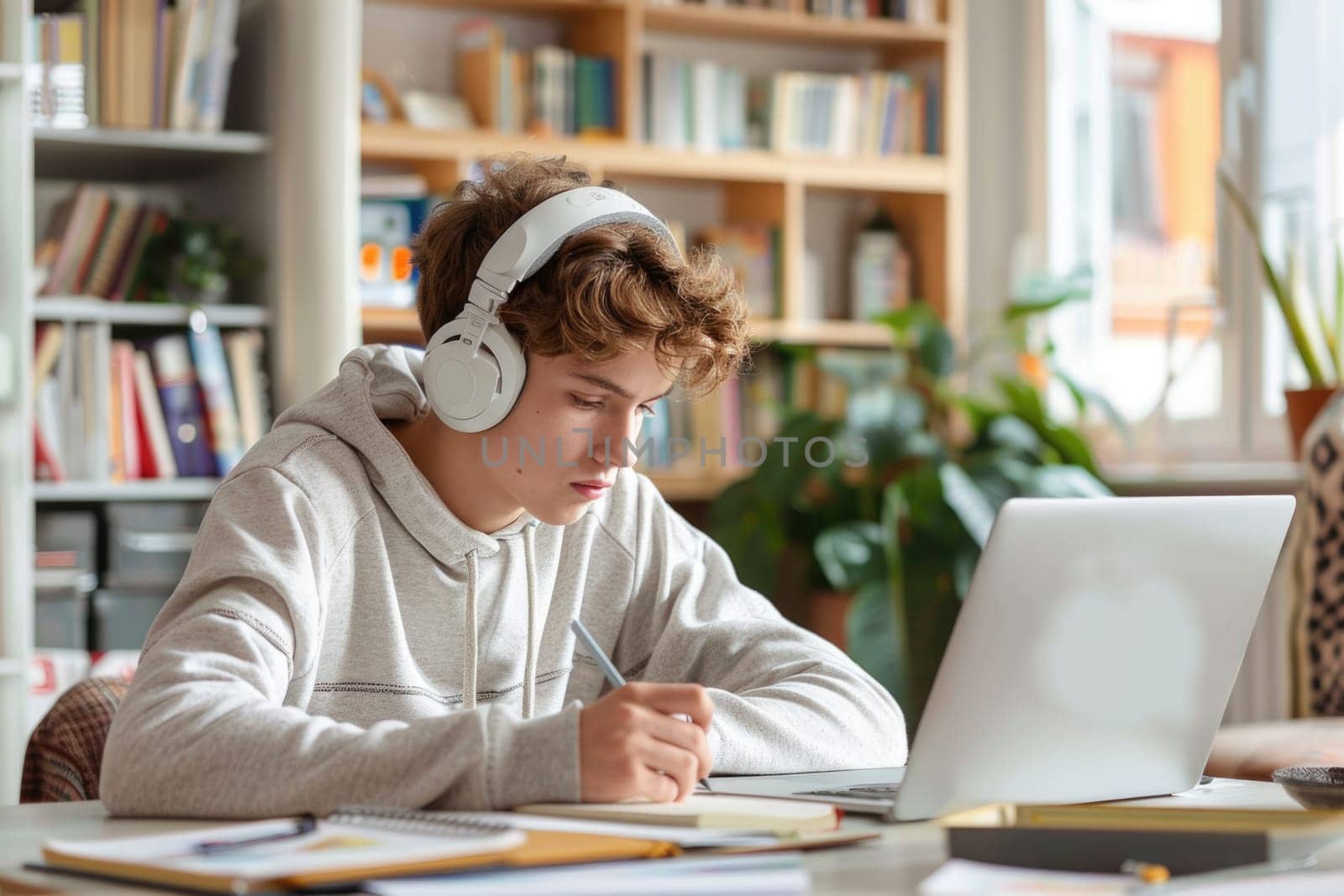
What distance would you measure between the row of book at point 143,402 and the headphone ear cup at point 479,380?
5.94ft

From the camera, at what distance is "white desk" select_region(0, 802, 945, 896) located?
804 mm

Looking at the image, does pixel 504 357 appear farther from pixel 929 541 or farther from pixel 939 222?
pixel 939 222

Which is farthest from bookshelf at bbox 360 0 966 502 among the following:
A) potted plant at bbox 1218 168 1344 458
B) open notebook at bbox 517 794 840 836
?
open notebook at bbox 517 794 840 836

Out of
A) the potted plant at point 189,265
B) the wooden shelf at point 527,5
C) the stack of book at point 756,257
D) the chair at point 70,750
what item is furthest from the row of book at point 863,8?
the chair at point 70,750

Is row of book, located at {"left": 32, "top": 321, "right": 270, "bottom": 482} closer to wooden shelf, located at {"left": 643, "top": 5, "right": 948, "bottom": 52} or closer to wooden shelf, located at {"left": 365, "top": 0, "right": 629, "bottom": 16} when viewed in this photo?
wooden shelf, located at {"left": 365, "top": 0, "right": 629, "bottom": 16}

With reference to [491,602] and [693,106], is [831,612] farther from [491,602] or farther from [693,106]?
[491,602]

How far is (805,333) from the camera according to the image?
3912mm

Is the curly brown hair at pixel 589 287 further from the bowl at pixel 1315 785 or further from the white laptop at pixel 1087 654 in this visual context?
the bowl at pixel 1315 785

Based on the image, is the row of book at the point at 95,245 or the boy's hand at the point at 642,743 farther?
the row of book at the point at 95,245

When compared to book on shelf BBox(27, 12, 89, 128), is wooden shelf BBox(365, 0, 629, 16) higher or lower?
higher

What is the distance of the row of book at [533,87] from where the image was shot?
12.1 ft

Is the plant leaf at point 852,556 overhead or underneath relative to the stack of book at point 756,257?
underneath

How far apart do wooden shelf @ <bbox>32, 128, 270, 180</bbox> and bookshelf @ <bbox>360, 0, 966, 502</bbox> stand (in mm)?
428

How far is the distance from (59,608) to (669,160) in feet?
5.56
